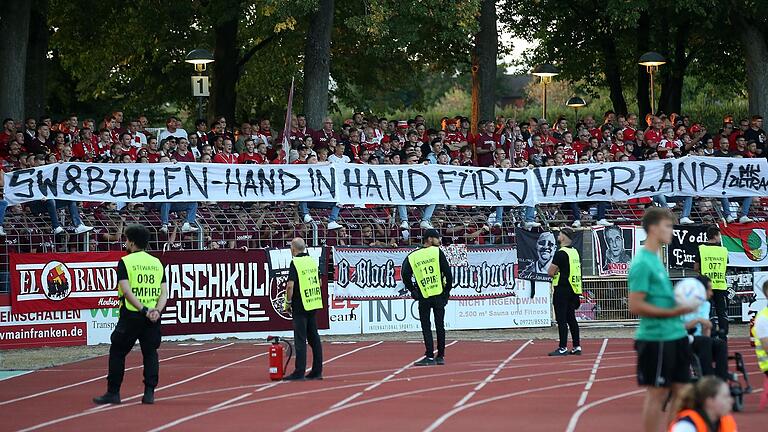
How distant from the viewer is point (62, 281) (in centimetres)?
2128

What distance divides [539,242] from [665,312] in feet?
47.3

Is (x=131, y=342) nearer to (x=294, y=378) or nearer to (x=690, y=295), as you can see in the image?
(x=294, y=378)

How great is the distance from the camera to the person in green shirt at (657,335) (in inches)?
378

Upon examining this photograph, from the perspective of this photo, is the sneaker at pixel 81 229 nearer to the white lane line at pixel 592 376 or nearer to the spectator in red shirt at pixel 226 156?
the spectator in red shirt at pixel 226 156

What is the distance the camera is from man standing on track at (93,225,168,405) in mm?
14008

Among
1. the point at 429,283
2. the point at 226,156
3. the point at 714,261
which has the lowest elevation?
the point at 429,283

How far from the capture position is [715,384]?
843 centimetres

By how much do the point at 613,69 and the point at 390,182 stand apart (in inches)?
740

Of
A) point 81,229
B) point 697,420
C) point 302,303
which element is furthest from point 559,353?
point 697,420

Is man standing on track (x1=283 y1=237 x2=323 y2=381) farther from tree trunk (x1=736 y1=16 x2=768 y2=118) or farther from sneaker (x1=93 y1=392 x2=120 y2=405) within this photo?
tree trunk (x1=736 y1=16 x2=768 y2=118)

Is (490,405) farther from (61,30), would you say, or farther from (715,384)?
(61,30)

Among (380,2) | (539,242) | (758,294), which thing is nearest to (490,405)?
(539,242)

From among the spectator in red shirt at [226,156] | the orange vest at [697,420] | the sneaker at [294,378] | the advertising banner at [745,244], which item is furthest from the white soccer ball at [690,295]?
the advertising banner at [745,244]

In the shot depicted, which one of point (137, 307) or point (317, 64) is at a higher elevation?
point (317, 64)
